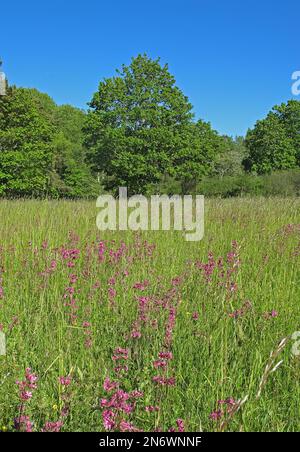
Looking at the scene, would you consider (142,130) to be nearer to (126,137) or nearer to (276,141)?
(126,137)

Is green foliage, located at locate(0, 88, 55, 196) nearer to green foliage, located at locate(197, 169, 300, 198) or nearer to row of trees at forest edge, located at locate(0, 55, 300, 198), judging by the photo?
Answer: row of trees at forest edge, located at locate(0, 55, 300, 198)

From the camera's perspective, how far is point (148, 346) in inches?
87.0

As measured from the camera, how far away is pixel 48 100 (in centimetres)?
5278

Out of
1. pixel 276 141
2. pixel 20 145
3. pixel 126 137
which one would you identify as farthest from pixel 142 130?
pixel 276 141

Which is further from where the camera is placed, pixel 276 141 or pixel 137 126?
pixel 276 141

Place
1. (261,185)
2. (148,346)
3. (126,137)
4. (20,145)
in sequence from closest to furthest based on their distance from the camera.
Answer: (148,346)
(261,185)
(20,145)
(126,137)

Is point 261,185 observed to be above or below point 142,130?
below

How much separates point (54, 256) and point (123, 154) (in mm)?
22842

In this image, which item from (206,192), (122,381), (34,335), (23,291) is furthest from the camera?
(206,192)

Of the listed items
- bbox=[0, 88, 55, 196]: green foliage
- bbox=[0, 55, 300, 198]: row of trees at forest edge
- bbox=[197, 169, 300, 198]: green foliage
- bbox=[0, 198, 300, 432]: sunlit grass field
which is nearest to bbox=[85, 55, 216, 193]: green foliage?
bbox=[0, 55, 300, 198]: row of trees at forest edge

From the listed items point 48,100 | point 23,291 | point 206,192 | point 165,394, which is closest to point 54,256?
point 23,291

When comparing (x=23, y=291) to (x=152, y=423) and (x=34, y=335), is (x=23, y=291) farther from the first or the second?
(x=152, y=423)

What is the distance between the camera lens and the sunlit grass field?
5.59 ft

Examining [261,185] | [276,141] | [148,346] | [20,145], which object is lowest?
[148,346]
